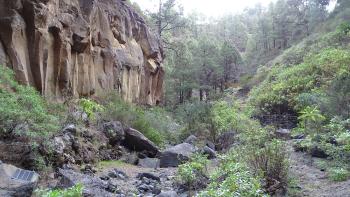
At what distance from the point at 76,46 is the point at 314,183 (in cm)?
1129

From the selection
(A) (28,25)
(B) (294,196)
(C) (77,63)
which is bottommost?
(B) (294,196)

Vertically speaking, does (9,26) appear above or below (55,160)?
above

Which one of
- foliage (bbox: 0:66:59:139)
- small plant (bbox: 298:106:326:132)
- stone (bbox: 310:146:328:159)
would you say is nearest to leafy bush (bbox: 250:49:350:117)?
small plant (bbox: 298:106:326:132)

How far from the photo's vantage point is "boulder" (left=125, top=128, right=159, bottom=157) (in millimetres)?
13867

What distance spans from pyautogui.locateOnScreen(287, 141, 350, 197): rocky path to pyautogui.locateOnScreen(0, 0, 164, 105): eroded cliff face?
28.8 feet

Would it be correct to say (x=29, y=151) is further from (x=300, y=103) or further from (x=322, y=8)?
(x=322, y=8)

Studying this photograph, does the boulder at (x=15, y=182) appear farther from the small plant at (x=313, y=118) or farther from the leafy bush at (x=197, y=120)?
the leafy bush at (x=197, y=120)

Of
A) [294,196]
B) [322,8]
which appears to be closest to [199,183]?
[294,196]

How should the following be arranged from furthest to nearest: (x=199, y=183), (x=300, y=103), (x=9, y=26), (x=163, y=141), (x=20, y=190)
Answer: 1. (x=300, y=103)
2. (x=163, y=141)
3. (x=9, y=26)
4. (x=199, y=183)
5. (x=20, y=190)

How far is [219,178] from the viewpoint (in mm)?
8281

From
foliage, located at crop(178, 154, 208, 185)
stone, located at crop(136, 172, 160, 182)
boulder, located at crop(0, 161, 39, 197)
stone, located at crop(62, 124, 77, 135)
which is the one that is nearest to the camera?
boulder, located at crop(0, 161, 39, 197)

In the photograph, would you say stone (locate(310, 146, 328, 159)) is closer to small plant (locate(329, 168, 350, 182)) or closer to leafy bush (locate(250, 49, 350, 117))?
small plant (locate(329, 168, 350, 182))

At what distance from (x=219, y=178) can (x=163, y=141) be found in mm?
8269

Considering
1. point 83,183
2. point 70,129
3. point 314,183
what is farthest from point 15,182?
point 314,183
